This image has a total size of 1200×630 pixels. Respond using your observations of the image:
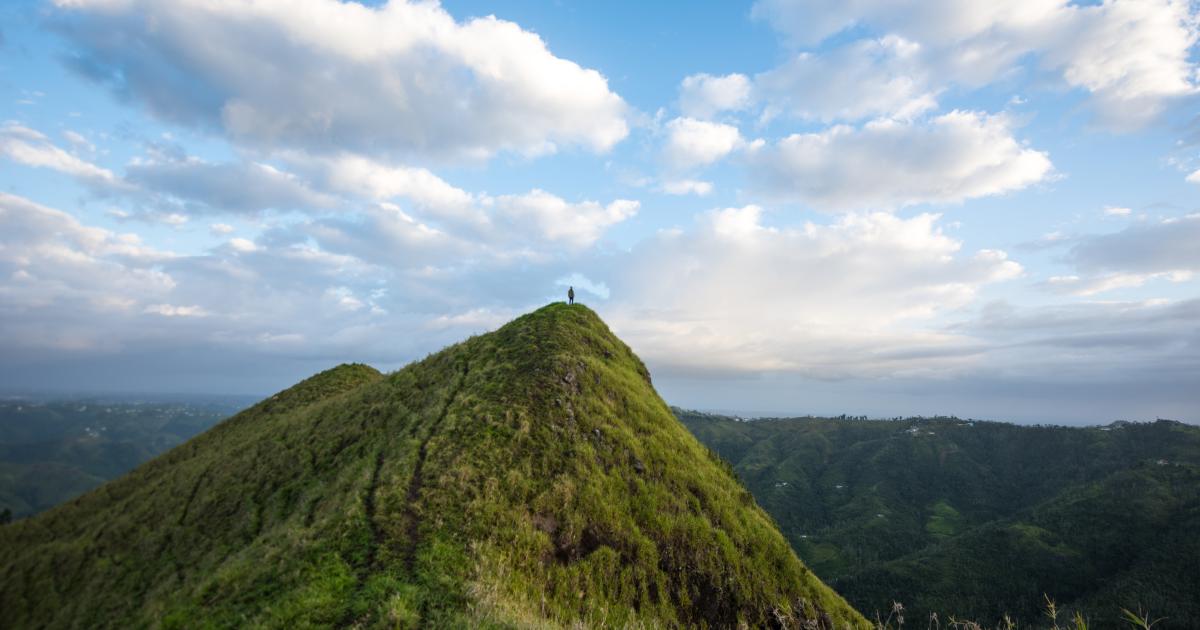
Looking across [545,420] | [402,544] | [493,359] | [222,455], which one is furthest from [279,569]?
[222,455]

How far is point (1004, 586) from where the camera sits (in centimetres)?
18988

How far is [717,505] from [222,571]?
24352mm

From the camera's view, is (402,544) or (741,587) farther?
(741,587)

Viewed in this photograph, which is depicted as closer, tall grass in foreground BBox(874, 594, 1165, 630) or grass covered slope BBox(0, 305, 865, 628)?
tall grass in foreground BBox(874, 594, 1165, 630)

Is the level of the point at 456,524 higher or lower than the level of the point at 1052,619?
lower

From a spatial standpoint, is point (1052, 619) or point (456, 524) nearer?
point (1052, 619)

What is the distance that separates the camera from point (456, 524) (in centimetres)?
2172

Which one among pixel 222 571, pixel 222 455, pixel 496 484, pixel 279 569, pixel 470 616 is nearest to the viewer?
pixel 470 616

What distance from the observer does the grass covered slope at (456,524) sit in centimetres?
1852

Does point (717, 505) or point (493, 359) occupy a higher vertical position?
point (493, 359)

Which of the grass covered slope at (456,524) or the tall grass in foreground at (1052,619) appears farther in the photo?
the grass covered slope at (456,524)

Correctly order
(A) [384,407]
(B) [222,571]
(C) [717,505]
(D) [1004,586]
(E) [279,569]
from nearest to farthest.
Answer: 1. (E) [279,569]
2. (B) [222,571]
3. (C) [717,505]
4. (A) [384,407]
5. (D) [1004,586]

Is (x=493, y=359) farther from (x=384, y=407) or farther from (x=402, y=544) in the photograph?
(x=402, y=544)

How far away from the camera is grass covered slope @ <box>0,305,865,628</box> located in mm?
18516
